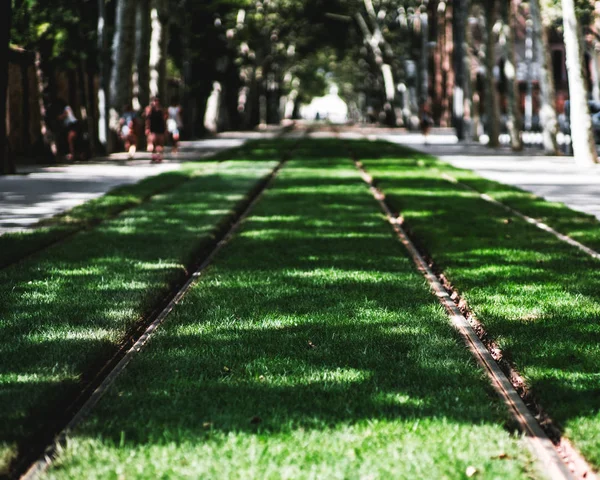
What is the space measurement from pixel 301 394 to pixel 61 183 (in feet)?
55.5

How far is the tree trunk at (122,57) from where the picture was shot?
103 ft

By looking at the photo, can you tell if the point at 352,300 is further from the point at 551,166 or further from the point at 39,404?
the point at 551,166

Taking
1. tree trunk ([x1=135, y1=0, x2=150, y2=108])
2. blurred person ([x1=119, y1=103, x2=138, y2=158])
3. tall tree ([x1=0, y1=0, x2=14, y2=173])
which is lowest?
blurred person ([x1=119, y1=103, x2=138, y2=158])

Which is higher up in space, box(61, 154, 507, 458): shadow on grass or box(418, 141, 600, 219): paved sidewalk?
box(61, 154, 507, 458): shadow on grass

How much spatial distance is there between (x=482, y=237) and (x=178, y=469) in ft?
27.3

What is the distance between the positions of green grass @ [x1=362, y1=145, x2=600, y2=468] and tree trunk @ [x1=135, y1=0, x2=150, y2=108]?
19.2m

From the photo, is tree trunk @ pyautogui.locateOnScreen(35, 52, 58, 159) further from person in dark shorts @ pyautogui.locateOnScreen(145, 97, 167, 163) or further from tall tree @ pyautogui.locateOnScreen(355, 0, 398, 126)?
tall tree @ pyautogui.locateOnScreen(355, 0, 398, 126)

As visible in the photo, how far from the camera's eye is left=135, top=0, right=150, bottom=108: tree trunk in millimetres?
35094

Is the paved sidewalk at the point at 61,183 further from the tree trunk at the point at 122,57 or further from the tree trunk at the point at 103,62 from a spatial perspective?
the tree trunk at the point at 122,57

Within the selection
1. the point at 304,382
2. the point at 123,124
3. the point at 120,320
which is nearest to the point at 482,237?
the point at 120,320

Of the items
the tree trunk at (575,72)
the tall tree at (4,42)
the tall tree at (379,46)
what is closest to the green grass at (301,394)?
the tall tree at (4,42)

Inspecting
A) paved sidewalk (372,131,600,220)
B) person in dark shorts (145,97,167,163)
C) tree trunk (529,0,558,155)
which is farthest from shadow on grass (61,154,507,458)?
tree trunk (529,0,558,155)

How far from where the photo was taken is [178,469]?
13.3 feet

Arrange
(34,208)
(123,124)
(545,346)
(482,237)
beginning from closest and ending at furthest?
(545,346), (482,237), (34,208), (123,124)
